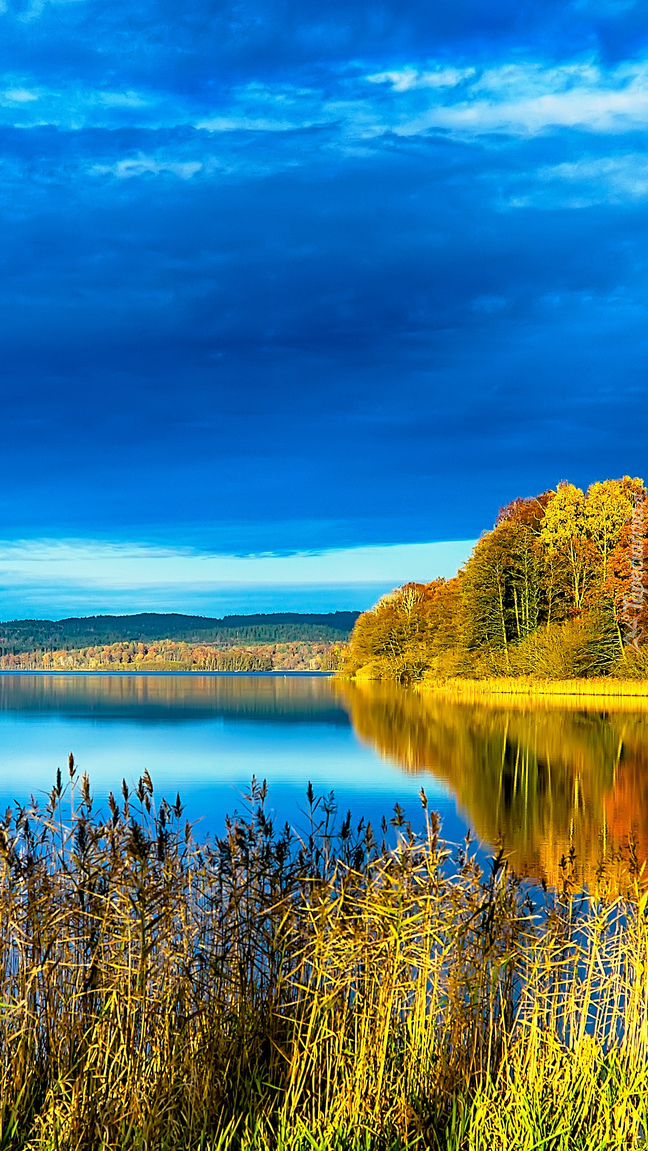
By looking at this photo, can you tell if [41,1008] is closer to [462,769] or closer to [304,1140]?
[304,1140]

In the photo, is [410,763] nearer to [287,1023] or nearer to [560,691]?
[287,1023]

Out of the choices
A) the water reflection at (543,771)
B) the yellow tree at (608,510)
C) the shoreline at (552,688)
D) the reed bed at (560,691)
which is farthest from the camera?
Result: the yellow tree at (608,510)

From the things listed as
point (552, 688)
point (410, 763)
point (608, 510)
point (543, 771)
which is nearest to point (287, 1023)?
point (543, 771)

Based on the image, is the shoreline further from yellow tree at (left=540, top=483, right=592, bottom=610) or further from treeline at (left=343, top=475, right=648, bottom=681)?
yellow tree at (left=540, top=483, right=592, bottom=610)

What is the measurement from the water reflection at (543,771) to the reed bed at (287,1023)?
979 millimetres

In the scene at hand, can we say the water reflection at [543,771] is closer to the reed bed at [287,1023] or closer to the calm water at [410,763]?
the calm water at [410,763]

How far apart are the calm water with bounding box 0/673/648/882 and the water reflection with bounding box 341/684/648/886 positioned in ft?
0.17

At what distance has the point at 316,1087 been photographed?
503cm

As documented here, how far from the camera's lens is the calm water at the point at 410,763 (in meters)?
18.8

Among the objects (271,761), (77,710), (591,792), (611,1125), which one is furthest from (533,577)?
(611,1125)

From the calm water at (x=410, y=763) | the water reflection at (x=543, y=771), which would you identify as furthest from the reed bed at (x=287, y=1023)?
the calm water at (x=410, y=763)

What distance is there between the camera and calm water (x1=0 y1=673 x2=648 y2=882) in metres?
18.8

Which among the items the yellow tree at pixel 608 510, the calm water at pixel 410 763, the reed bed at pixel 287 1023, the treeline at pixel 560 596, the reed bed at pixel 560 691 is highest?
the yellow tree at pixel 608 510

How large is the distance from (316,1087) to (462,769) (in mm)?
22850
